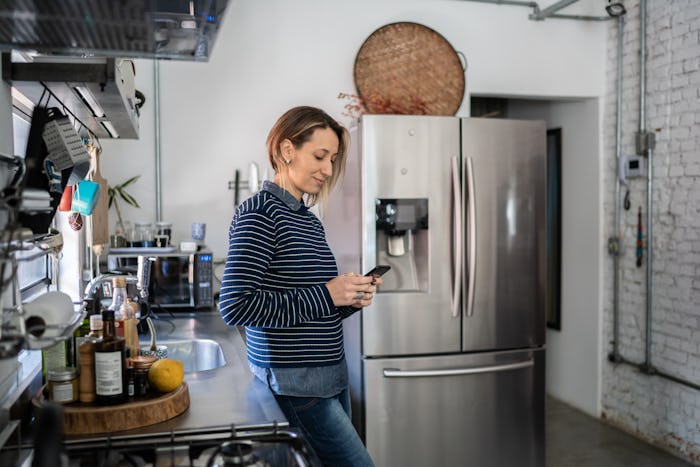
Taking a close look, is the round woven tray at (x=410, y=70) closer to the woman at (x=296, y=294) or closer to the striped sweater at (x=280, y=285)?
the woman at (x=296, y=294)

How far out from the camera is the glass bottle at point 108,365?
1.40m

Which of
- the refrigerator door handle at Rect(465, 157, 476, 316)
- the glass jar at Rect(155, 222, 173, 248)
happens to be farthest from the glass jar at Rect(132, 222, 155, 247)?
the refrigerator door handle at Rect(465, 157, 476, 316)

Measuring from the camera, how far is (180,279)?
2988 millimetres

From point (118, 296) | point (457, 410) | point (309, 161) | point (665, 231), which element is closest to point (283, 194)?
point (309, 161)

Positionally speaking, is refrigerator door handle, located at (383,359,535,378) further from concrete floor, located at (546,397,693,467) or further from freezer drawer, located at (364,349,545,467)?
concrete floor, located at (546,397,693,467)

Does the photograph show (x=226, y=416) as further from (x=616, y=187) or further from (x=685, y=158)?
(x=616, y=187)

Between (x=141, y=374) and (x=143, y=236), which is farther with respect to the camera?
(x=143, y=236)

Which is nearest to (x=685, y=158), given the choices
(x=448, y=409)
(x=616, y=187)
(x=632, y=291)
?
(x=616, y=187)

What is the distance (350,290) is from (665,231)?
8.45 ft

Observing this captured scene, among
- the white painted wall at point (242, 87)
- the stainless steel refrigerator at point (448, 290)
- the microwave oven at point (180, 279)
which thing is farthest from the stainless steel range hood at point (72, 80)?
the white painted wall at point (242, 87)

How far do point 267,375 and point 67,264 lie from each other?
124 cm

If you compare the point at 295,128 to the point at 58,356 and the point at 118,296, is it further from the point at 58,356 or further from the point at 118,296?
the point at 58,356

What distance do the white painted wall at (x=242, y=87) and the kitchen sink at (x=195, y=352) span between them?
A: 48.3 inches

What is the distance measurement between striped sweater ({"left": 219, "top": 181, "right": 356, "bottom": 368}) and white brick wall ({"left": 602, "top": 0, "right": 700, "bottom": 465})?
8.06 ft
